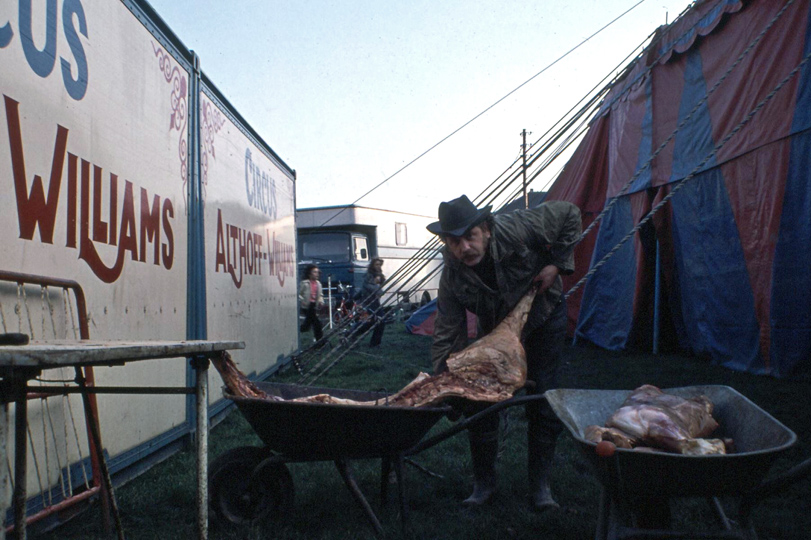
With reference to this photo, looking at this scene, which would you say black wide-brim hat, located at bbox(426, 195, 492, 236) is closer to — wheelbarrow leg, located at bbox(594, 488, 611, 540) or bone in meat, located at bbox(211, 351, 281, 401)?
bone in meat, located at bbox(211, 351, 281, 401)

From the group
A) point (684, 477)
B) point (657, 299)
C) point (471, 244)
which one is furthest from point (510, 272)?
point (657, 299)

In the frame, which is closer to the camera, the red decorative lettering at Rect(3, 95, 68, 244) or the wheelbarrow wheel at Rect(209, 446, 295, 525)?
the red decorative lettering at Rect(3, 95, 68, 244)

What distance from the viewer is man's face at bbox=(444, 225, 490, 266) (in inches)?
111

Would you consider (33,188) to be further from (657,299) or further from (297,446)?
(657,299)

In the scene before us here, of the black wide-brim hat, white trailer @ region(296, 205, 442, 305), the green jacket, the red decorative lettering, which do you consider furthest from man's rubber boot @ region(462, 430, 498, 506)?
white trailer @ region(296, 205, 442, 305)

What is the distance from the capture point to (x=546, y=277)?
295cm

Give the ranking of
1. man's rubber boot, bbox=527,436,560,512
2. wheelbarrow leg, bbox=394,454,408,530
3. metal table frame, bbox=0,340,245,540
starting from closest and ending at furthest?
metal table frame, bbox=0,340,245,540
wheelbarrow leg, bbox=394,454,408,530
man's rubber boot, bbox=527,436,560,512

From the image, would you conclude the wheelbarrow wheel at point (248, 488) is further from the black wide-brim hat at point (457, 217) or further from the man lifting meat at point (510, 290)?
the black wide-brim hat at point (457, 217)

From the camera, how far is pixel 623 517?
1669 millimetres

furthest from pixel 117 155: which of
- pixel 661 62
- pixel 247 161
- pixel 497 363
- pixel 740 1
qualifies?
pixel 661 62

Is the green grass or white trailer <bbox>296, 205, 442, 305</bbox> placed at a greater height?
white trailer <bbox>296, 205, 442, 305</bbox>

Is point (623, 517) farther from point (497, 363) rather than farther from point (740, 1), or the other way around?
point (740, 1)

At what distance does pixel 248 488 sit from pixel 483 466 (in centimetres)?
120

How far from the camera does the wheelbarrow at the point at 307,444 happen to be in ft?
7.43
